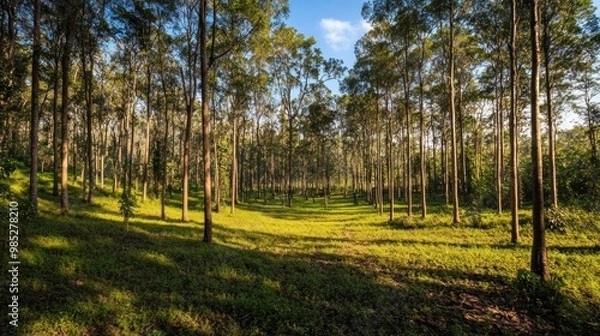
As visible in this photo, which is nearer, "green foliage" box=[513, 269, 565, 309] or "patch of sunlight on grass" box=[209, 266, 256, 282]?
"green foliage" box=[513, 269, 565, 309]

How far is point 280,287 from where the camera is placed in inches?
308

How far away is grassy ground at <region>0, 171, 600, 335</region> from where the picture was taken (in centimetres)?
573

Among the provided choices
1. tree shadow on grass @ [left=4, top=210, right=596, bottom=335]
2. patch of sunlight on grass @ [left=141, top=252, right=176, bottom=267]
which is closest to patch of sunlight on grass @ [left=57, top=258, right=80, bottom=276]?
tree shadow on grass @ [left=4, top=210, right=596, bottom=335]

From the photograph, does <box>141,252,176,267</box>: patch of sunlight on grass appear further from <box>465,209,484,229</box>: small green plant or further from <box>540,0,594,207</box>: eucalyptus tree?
<box>540,0,594,207</box>: eucalyptus tree

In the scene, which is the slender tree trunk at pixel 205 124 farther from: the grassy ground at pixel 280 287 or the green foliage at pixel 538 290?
the green foliage at pixel 538 290

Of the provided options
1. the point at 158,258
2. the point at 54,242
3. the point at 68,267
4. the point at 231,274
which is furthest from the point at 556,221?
the point at 54,242

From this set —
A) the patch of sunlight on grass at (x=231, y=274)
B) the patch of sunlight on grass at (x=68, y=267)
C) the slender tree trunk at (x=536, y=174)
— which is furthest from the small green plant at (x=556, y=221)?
the patch of sunlight on grass at (x=68, y=267)

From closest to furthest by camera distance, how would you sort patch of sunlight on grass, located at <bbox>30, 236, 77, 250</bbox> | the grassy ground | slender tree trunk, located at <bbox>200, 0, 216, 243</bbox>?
the grassy ground → patch of sunlight on grass, located at <bbox>30, 236, 77, 250</bbox> → slender tree trunk, located at <bbox>200, 0, 216, 243</bbox>

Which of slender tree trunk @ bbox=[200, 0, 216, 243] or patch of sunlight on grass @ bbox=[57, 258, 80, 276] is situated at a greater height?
slender tree trunk @ bbox=[200, 0, 216, 243]

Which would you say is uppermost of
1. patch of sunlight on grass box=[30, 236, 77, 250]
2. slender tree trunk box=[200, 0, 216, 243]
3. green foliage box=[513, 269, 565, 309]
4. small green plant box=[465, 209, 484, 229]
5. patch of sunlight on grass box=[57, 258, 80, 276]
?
slender tree trunk box=[200, 0, 216, 243]

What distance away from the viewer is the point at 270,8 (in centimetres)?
1434

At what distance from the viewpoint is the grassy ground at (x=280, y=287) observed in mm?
5734

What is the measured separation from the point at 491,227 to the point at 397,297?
1264 centimetres

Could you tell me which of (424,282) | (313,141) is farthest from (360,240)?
(313,141)
